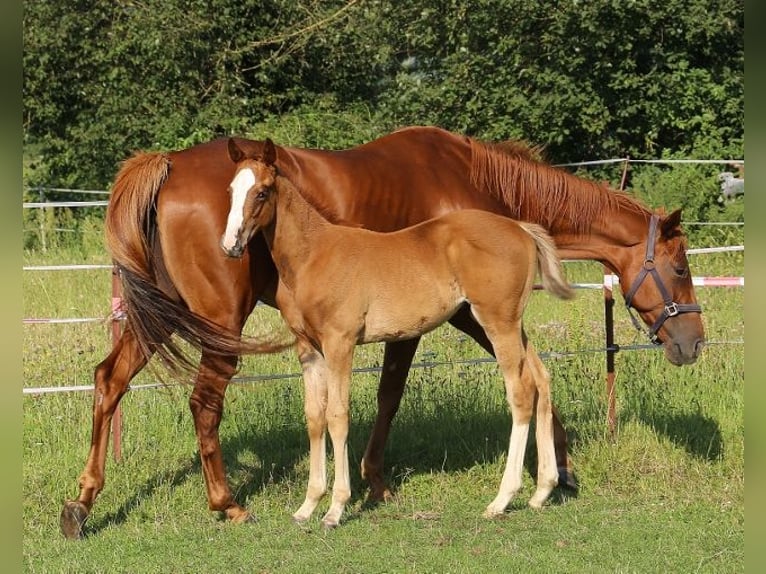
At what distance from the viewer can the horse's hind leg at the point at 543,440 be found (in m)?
5.43

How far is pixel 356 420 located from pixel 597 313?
340cm

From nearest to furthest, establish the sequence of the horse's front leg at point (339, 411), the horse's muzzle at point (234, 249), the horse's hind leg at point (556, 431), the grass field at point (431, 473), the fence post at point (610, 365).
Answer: the horse's muzzle at point (234, 249) → the grass field at point (431, 473) → the horse's front leg at point (339, 411) → the horse's hind leg at point (556, 431) → the fence post at point (610, 365)

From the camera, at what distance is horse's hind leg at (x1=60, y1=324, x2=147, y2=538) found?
202 inches

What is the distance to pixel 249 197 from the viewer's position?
4.73 metres

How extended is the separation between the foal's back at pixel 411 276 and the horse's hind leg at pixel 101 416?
3.60 feet

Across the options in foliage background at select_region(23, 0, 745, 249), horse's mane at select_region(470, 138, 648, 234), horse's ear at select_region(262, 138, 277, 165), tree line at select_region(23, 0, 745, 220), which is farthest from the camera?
tree line at select_region(23, 0, 745, 220)

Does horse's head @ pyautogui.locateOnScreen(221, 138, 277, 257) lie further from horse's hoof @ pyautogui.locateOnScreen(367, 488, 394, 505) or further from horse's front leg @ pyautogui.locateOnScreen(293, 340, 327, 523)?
horse's hoof @ pyautogui.locateOnScreen(367, 488, 394, 505)

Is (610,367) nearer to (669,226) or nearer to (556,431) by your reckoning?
(556,431)

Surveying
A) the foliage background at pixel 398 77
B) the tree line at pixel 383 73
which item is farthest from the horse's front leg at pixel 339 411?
the tree line at pixel 383 73

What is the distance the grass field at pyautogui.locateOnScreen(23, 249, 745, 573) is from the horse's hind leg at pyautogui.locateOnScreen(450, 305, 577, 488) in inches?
4.1

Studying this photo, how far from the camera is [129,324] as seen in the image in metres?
5.31

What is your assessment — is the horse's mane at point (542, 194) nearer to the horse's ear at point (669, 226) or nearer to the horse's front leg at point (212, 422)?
the horse's ear at point (669, 226)

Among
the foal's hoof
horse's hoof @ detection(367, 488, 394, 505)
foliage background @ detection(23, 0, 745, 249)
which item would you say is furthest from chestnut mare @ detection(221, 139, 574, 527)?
foliage background @ detection(23, 0, 745, 249)

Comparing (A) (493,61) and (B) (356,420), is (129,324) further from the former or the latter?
(A) (493,61)
